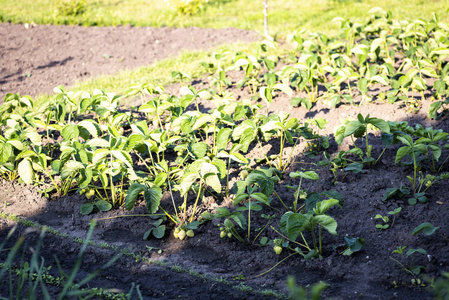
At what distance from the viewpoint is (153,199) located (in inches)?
94.5

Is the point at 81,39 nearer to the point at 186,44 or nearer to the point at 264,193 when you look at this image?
the point at 186,44

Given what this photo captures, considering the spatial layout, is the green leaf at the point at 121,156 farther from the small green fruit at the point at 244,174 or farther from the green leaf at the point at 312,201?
the green leaf at the point at 312,201

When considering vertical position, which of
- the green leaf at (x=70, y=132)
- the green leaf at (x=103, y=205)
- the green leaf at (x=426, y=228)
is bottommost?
the green leaf at (x=103, y=205)

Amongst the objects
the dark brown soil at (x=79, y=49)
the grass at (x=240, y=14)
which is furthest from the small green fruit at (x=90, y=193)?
the grass at (x=240, y=14)

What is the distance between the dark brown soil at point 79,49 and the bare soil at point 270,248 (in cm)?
256

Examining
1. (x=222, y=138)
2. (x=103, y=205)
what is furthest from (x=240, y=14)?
(x=103, y=205)

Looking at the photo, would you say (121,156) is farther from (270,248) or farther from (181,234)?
(270,248)

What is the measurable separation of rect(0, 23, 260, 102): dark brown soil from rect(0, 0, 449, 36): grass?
13.6 inches

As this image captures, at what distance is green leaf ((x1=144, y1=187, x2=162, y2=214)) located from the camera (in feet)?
7.82

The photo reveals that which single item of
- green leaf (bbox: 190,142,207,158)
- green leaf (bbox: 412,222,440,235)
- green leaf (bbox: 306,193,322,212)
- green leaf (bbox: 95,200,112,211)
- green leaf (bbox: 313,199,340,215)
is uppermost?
green leaf (bbox: 190,142,207,158)

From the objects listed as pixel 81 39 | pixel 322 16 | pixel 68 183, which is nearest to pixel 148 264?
pixel 68 183

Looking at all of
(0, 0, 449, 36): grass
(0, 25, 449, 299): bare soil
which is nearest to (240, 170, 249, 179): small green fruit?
(0, 25, 449, 299): bare soil

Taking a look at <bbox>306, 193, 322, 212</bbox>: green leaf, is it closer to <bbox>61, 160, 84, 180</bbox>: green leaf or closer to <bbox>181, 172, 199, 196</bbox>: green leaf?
<bbox>181, 172, 199, 196</bbox>: green leaf

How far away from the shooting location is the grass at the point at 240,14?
6638mm
